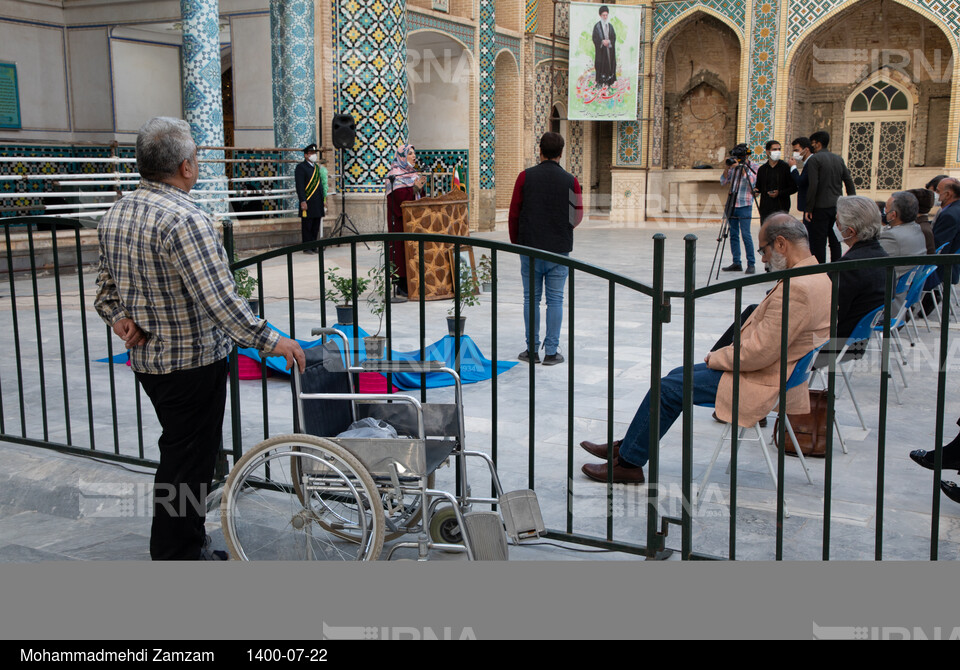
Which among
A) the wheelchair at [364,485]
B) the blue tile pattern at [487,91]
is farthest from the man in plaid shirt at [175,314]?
the blue tile pattern at [487,91]

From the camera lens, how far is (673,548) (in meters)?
3.01

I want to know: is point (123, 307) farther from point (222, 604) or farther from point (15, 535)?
point (15, 535)

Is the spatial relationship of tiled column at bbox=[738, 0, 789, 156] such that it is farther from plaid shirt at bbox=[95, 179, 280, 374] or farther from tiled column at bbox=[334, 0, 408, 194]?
plaid shirt at bbox=[95, 179, 280, 374]

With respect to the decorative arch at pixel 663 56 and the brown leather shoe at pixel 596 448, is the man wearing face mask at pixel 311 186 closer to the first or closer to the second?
the brown leather shoe at pixel 596 448

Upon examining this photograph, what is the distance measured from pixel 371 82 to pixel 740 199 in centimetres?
599

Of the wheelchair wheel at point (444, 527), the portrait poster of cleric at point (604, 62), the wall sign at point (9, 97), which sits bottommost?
the wheelchair wheel at point (444, 527)

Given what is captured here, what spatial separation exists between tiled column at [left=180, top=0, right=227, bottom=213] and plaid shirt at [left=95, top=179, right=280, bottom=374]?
29.9ft

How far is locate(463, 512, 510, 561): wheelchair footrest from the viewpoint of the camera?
2639mm

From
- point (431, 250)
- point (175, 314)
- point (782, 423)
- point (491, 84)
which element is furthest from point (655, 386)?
point (491, 84)

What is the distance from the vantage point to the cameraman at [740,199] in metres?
10.2

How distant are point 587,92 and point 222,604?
1824 cm

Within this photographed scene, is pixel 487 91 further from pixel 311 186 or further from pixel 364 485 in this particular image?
pixel 364 485

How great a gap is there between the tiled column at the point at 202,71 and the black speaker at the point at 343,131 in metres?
1.87

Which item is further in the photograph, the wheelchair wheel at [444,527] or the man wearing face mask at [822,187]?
the man wearing face mask at [822,187]
